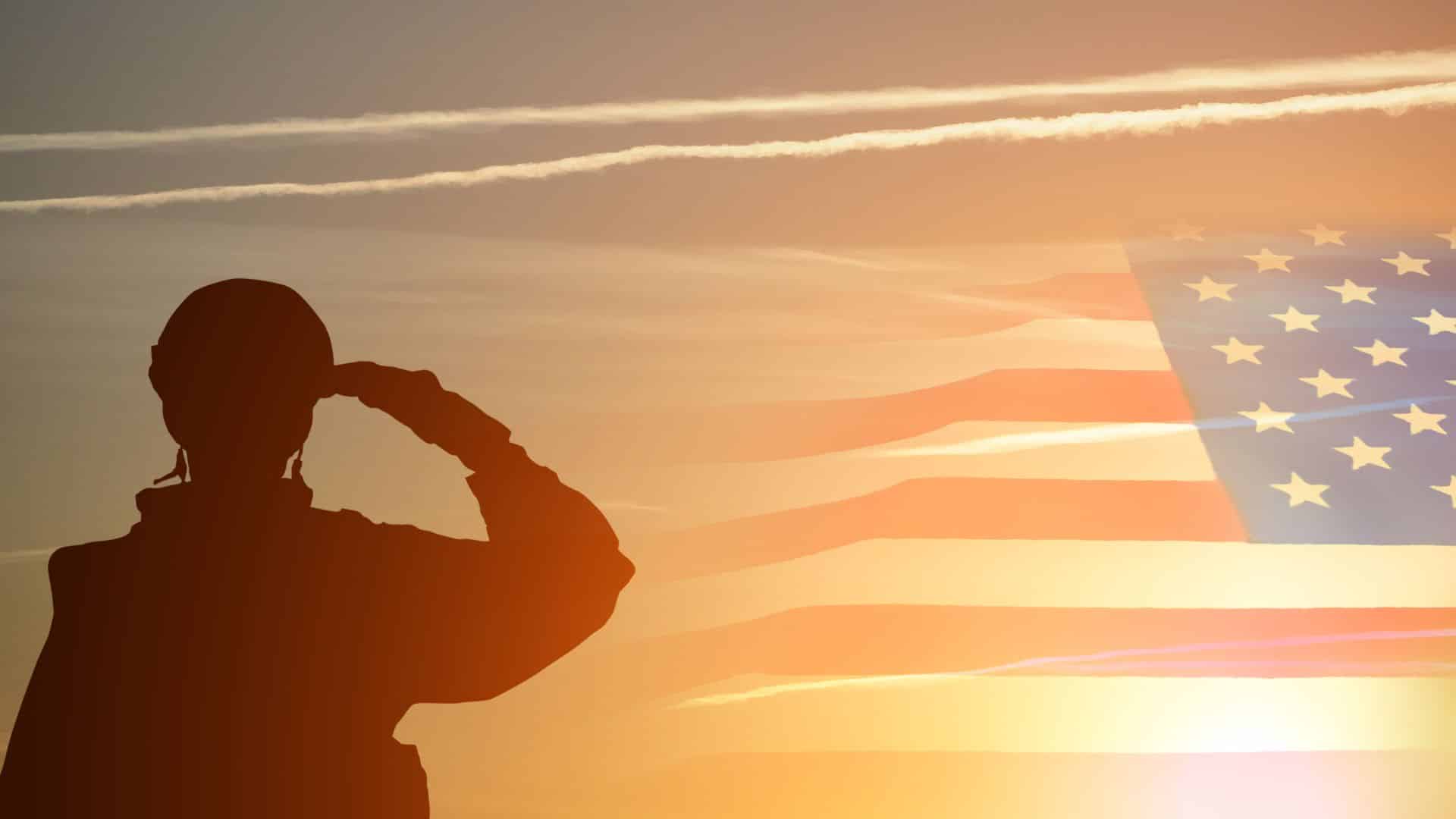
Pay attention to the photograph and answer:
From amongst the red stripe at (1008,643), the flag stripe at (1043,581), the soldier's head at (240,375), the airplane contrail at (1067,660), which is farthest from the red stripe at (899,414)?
the soldier's head at (240,375)

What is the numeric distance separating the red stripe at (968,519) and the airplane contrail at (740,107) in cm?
82

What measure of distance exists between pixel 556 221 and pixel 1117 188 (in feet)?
3.80

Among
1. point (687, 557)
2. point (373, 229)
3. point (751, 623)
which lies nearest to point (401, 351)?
point (373, 229)

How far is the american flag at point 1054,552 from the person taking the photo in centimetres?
227

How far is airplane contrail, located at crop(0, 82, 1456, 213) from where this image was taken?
250 cm

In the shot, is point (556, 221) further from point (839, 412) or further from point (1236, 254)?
point (1236, 254)

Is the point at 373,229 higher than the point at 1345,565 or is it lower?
higher

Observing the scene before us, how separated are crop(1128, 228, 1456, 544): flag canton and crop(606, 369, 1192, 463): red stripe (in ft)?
0.38

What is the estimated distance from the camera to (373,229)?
2484mm

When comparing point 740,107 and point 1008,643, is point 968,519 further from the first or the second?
point 740,107

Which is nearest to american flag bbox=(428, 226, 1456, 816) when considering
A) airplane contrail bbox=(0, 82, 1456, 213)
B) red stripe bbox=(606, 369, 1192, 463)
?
red stripe bbox=(606, 369, 1192, 463)

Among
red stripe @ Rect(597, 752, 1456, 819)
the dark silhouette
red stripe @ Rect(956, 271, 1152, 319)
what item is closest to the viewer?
the dark silhouette

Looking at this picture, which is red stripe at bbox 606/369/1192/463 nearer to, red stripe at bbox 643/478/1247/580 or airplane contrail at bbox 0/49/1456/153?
red stripe at bbox 643/478/1247/580

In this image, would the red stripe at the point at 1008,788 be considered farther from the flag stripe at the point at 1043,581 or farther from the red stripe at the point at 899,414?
the red stripe at the point at 899,414
